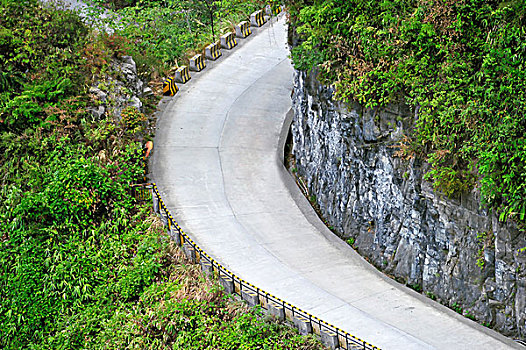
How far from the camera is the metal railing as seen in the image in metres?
15.2

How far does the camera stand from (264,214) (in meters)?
21.2

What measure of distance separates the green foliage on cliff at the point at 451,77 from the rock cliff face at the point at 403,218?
577mm

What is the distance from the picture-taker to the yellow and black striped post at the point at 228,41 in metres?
32.2

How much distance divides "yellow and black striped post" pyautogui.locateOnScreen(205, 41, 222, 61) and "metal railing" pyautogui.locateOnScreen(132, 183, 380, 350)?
11.1 meters

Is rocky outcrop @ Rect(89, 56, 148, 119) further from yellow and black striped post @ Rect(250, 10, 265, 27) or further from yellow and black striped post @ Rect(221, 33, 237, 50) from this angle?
yellow and black striped post @ Rect(250, 10, 265, 27)

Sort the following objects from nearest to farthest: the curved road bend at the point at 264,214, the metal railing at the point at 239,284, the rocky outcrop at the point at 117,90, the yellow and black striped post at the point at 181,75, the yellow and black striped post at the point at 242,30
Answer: the metal railing at the point at 239,284, the curved road bend at the point at 264,214, the rocky outcrop at the point at 117,90, the yellow and black striped post at the point at 181,75, the yellow and black striped post at the point at 242,30

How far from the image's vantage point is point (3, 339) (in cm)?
1830

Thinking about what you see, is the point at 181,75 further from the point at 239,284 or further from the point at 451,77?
the point at 451,77

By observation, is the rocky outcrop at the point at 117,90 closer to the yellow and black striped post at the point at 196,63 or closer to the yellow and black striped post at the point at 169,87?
the yellow and black striped post at the point at 169,87

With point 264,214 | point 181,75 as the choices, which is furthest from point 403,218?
point 181,75

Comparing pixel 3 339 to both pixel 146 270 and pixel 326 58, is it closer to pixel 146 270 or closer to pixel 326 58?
pixel 146 270

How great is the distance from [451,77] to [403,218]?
400cm

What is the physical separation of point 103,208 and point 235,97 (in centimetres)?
947

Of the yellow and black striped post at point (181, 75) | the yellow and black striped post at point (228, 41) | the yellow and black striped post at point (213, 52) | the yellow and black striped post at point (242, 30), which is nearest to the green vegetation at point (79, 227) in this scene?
the yellow and black striped post at point (181, 75)
